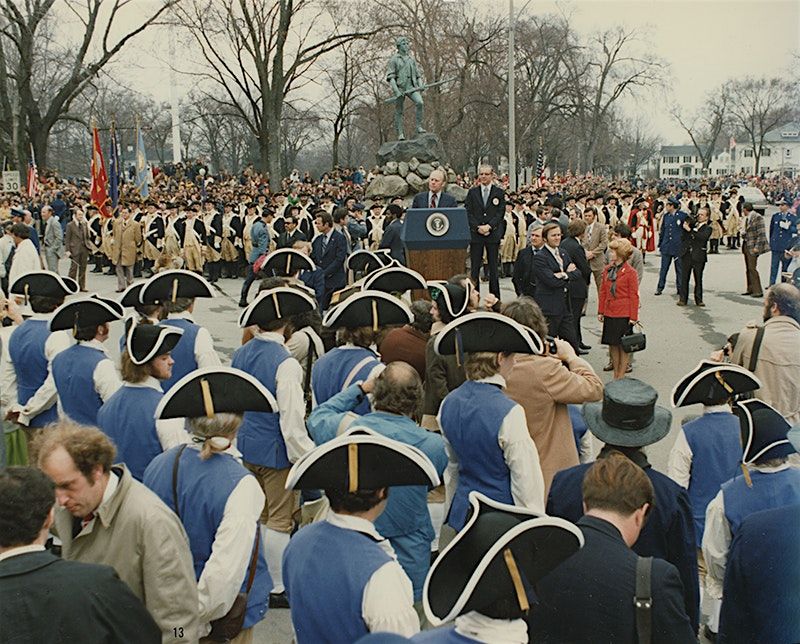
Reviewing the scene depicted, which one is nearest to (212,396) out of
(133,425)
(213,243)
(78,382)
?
(133,425)

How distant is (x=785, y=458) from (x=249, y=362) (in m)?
3.11

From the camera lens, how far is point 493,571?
2260 mm

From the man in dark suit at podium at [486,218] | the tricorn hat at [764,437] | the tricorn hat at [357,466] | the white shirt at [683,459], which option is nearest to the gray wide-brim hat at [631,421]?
the tricorn hat at [764,437]

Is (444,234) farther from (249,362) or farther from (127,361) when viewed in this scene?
(127,361)

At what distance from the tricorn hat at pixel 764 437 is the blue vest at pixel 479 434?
108 cm

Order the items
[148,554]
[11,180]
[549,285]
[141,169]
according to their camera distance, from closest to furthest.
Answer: [148,554] → [549,285] → [11,180] → [141,169]

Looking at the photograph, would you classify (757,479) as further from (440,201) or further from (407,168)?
(407,168)

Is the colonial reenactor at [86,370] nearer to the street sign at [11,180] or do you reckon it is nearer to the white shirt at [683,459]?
the white shirt at [683,459]

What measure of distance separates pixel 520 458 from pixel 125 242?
15.8m

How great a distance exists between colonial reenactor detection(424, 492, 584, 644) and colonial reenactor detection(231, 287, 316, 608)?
9.35 feet

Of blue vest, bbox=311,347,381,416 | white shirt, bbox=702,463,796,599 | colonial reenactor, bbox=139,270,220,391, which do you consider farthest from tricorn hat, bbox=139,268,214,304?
white shirt, bbox=702,463,796,599

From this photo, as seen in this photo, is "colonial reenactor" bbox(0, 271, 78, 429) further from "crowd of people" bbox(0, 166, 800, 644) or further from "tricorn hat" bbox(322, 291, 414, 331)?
"tricorn hat" bbox(322, 291, 414, 331)

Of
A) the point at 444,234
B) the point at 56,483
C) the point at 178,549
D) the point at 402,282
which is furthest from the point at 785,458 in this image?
the point at 444,234

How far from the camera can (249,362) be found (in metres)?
5.48
